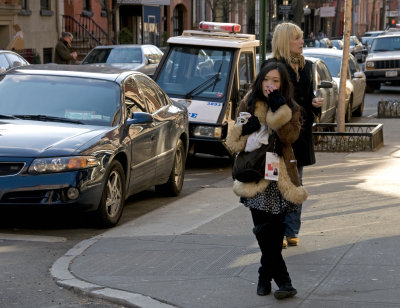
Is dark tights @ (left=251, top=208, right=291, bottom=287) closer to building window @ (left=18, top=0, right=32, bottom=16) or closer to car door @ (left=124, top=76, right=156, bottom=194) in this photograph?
car door @ (left=124, top=76, right=156, bottom=194)

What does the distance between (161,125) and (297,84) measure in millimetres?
3236

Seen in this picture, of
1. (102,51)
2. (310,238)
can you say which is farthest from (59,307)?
(102,51)

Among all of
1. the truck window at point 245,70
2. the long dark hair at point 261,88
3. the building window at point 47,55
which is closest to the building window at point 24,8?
the building window at point 47,55

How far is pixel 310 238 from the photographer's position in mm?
7820

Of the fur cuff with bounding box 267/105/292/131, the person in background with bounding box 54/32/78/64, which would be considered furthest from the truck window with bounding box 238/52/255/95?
the person in background with bounding box 54/32/78/64

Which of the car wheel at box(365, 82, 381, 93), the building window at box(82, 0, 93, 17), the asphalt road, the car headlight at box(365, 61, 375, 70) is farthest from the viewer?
the building window at box(82, 0, 93, 17)

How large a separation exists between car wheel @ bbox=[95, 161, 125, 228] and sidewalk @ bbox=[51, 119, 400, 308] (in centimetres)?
14

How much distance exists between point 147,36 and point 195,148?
35817 mm

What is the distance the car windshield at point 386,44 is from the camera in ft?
106

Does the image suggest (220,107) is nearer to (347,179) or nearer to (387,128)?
(347,179)

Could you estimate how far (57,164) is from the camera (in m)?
8.10

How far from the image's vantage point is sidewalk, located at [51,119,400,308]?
6.05 metres

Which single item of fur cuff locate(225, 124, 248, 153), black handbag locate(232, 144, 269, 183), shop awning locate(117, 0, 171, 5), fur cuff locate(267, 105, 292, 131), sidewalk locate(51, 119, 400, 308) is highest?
shop awning locate(117, 0, 171, 5)

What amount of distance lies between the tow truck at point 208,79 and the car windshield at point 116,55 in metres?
12.1
